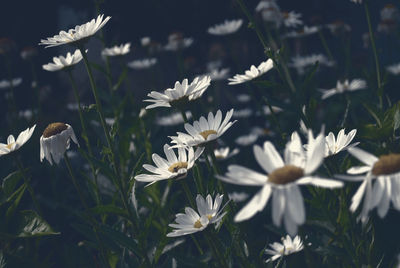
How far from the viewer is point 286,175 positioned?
2.61 feet

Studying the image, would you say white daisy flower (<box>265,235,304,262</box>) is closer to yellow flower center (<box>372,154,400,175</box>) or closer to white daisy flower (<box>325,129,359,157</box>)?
white daisy flower (<box>325,129,359,157</box>)

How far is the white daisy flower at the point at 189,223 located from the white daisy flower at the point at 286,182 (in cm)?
35

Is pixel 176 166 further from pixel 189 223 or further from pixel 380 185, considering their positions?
pixel 380 185

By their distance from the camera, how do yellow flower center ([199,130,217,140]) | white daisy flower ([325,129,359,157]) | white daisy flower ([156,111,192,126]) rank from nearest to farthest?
1. white daisy flower ([325,129,359,157])
2. yellow flower center ([199,130,217,140])
3. white daisy flower ([156,111,192,126])

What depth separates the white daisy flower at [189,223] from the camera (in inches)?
45.4

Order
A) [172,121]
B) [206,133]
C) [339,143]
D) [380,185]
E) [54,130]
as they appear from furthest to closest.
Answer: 1. [172,121]
2. [54,130]
3. [206,133]
4. [339,143]
5. [380,185]

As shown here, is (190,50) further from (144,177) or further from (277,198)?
(277,198)

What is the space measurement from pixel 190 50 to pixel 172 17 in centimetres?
44

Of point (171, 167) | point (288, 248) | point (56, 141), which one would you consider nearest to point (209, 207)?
point (171, 167)

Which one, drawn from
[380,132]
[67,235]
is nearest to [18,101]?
[67,235]

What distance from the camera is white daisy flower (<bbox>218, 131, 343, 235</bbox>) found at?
721mm

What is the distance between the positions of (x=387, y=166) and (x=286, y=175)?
162 mm

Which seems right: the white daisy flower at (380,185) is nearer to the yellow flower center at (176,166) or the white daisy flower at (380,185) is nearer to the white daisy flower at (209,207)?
the white daisy flower at (209,207)

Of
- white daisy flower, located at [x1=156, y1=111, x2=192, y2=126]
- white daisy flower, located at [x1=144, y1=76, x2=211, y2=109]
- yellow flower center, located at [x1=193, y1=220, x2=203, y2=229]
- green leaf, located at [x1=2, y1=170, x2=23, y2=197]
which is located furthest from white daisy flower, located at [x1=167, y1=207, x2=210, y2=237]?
A: white daisy flower, located at [x1=156, y1=111, x2=192, y2=126]
